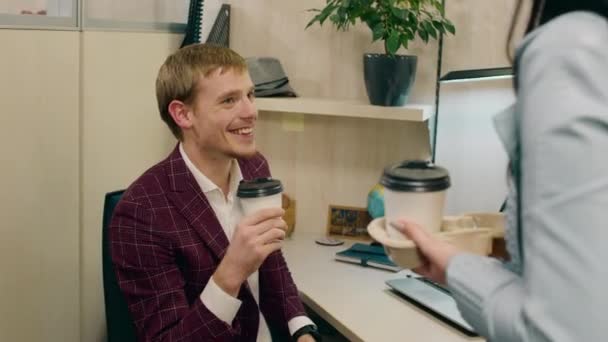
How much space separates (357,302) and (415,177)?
0.92m

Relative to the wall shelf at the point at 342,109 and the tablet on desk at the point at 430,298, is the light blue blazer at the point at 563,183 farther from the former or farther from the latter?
the wall shelf at the point at 342,109

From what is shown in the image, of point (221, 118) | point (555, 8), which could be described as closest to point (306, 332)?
point (221, 118)

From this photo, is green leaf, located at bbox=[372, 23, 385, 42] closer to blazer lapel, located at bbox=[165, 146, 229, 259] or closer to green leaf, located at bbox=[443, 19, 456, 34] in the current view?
green leaf, located at bbox=[443, 19, 456, 34]

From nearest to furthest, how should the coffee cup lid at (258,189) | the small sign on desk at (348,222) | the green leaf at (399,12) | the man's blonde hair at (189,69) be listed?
the coffee cup lid at (258,189)
the man's blonde hair at (189,69)
the green leaf at (399,12)
the small sign on desk at (348,222)

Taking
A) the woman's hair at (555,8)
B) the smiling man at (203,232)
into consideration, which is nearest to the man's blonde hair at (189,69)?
the smiling man at (203,232)

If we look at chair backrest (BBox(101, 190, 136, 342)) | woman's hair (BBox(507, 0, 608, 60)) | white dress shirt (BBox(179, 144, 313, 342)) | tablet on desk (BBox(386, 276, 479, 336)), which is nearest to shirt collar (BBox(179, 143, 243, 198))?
white dress shirt (BBox(179, 144, 313, 342))

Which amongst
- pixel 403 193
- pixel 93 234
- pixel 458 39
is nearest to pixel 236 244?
pixel 403 193

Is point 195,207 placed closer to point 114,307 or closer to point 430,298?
point 114,307

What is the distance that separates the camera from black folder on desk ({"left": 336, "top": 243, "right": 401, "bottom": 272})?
2.05 meters

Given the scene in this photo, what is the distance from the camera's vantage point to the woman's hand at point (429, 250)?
0.78 m

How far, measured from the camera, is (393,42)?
1989 millimetres

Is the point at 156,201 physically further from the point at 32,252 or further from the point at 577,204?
the point at 577,204

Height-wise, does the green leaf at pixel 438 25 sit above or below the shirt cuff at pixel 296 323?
above

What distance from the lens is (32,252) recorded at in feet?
5.68
